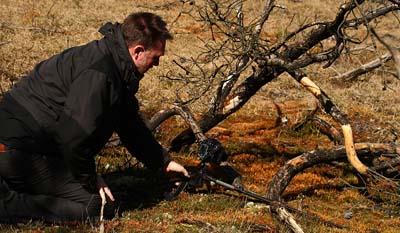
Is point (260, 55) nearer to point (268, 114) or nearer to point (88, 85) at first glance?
point (88, 85)

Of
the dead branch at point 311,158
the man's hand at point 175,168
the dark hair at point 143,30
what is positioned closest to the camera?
the dark hair at point 143,30

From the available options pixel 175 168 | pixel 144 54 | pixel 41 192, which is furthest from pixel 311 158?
pixel 41 192

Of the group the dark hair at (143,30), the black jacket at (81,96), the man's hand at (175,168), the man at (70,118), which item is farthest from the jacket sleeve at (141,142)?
the dark hair at (143,30)

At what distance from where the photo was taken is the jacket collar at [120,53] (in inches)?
218

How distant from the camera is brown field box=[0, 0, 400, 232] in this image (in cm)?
660

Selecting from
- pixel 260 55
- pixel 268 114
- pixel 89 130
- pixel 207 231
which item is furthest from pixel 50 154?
pixel 268 114

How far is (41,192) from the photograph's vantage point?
6105 millimetres

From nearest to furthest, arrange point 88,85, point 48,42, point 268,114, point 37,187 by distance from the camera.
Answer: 1. point 88,85
2. point 37,187
3. point 268,114
4. point 48,42

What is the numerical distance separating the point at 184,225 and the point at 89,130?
57.3 inches

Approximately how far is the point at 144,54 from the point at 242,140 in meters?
5.47

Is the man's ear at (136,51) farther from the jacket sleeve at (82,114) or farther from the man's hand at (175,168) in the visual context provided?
the man's hand at (175,168)

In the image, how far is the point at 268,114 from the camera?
13.1 meters

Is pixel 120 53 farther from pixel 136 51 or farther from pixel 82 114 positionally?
pixel 82 114

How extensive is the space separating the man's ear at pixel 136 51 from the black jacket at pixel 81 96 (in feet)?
0.21
